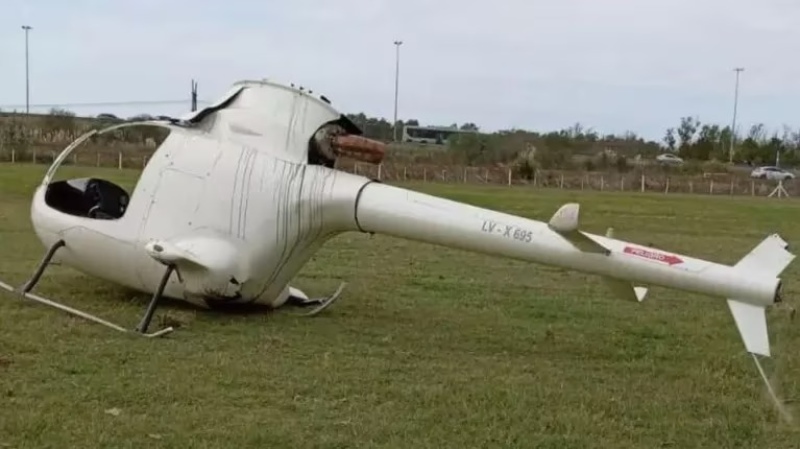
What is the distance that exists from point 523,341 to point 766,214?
27125 millimetres

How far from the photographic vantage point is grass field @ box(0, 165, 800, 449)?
615 centimetres

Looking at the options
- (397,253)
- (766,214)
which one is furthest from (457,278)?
(766,214)

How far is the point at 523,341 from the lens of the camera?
30.6 ft

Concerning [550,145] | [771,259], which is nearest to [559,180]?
[550,145]

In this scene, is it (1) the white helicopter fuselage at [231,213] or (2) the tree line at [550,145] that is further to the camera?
(2) the tree line at [550,145]

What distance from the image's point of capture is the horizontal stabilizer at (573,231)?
26.1ft

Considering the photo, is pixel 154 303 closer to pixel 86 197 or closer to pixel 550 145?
pixel 86 197

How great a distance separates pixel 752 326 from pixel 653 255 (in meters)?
1.01

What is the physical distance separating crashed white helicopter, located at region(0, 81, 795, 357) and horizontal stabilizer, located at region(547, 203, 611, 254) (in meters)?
0.34

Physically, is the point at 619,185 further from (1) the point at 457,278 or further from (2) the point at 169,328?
(2) the point at 169,328

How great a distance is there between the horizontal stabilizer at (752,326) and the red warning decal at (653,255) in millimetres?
554

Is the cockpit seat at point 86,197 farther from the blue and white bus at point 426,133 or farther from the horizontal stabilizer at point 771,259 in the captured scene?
the blue and white bus at point 426,133

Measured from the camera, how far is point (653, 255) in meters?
7.89

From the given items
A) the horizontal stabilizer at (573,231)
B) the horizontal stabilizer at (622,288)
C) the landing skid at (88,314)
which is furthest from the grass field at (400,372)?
the horizontal stabilizer at (573,231)
